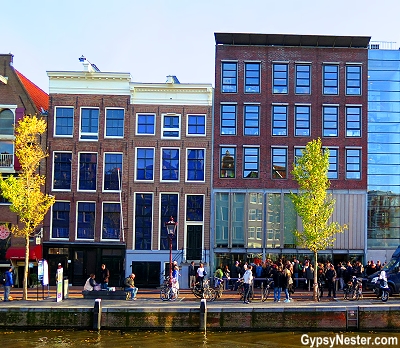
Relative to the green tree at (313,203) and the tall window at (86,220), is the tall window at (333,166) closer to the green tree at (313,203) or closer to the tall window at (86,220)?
the green tree at (313,203)

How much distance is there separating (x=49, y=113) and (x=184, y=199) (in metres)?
10.4

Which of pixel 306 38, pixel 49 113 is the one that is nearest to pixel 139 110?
pixel 49 113

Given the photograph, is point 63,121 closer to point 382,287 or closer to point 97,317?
point 97,317

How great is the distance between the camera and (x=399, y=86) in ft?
140

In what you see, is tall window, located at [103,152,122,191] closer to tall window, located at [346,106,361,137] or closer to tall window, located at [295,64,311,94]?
tall window, located at [295,64,311,94]

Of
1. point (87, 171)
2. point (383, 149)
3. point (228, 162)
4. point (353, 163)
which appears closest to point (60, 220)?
point (87, 171)

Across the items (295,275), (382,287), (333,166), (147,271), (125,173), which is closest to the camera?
(382,287)

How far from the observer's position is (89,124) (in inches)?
1640

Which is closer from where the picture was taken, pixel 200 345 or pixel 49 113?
pixel 200 345

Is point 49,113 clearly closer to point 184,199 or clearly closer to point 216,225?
point 184,199

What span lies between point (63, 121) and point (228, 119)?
35.1ft

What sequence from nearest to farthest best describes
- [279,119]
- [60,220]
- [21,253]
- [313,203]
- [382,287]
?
[382,287], [313,203], [21,253], [60,220], [279,119]

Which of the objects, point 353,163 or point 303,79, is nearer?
point 353,163

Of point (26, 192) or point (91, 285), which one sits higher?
point (26, 192)
